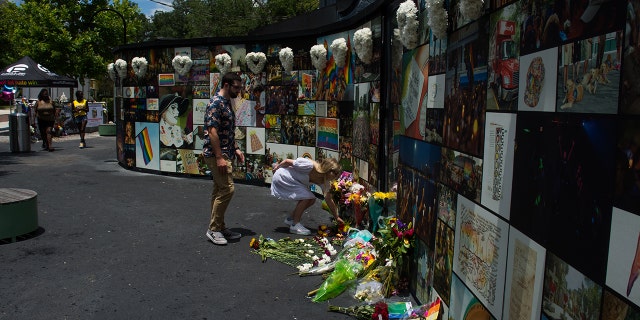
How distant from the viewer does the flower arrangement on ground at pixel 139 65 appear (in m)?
10.9

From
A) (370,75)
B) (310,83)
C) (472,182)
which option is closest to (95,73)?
(310,83)

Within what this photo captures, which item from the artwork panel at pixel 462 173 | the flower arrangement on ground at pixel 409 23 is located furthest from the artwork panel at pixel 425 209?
the flower arrangement on ground at pixel 409 23

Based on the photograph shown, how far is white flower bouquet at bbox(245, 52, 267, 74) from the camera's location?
31.1 ft

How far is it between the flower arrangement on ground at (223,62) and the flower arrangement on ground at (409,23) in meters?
5.66

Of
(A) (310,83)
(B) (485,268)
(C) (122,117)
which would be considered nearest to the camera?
(B) (485,268)

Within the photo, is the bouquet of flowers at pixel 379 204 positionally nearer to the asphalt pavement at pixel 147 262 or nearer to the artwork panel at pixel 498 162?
the asphalt pavement at pixel 147 262

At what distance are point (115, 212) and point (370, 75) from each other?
3998 mm

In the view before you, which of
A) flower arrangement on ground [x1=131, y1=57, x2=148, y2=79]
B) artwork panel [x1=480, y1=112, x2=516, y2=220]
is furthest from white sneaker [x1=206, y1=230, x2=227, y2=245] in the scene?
flower arrangement on ground [x1=131, y1=57, x2=148, y2=79]

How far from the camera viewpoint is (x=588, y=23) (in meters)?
2.03

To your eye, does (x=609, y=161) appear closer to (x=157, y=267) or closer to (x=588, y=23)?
(x=588, y=23)

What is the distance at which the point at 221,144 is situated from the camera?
6.14 metres

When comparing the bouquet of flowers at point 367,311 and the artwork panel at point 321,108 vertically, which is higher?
the artwork panel at point 321,108

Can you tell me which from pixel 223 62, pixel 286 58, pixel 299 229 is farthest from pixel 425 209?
pixel 223 62

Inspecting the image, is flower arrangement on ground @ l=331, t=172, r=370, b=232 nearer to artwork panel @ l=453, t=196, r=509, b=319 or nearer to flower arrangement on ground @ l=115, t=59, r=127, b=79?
artwork panel @ l=453, t=196, r=509, b=319
